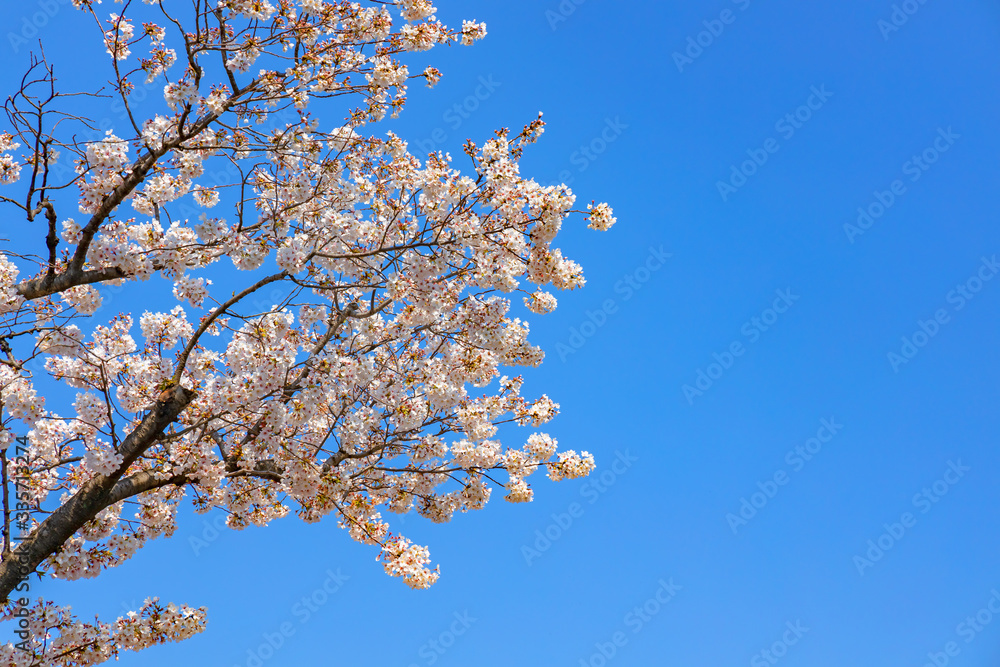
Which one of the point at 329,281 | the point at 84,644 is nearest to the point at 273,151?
the point at 329,281

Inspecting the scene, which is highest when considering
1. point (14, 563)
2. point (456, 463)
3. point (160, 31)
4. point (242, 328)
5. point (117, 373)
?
point (160, 31)

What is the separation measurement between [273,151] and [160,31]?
2.01m

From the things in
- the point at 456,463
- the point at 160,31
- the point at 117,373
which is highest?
the point at 160,31

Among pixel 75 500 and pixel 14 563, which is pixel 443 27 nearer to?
pixel 75 500

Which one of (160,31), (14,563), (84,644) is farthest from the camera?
(160,31)

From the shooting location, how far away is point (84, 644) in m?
7.43

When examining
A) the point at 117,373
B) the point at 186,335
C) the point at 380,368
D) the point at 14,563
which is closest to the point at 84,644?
the point at 14,563

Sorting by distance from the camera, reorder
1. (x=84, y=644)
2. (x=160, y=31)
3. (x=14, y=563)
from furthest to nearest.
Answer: (x=160, y=31)
(x=84, y=644)
(x=14, y=563)

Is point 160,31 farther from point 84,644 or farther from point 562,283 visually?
point 84,644

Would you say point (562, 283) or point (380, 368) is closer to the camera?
point (562, 283)

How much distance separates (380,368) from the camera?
8312mm

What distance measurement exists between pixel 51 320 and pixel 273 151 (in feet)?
9.67

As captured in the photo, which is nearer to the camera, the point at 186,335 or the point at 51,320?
the point at 51,320

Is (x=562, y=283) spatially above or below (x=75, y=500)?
below
